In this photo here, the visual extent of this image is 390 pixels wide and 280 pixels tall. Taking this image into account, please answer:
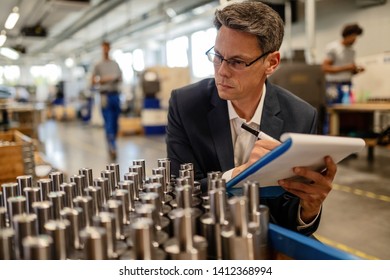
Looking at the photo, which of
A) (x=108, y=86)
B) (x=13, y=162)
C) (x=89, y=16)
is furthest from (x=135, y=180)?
(x=89, y=16)

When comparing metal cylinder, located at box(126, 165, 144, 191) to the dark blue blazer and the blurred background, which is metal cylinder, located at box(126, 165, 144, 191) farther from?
the blurred background

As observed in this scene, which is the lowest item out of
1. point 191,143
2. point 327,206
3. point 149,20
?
point 327,206

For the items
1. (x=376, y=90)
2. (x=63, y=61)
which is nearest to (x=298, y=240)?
(x=376, y=90)

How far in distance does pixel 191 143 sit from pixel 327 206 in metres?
2.06

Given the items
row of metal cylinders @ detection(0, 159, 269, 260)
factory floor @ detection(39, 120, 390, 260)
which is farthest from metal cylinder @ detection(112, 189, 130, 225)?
factory floor @ detection(39, 120, 390, 260)

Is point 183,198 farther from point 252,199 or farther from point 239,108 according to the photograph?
point 239,108

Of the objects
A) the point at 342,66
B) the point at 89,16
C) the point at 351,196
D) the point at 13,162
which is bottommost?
the point at 351,196

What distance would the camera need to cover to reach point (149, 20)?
8953mm

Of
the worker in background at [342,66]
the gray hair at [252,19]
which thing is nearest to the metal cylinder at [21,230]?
the gray hair at [252,19]

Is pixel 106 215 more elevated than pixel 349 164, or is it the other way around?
pixel 106 215

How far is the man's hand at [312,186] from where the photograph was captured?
65cm

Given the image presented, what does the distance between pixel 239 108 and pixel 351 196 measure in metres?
2.29

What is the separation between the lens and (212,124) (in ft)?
3.51

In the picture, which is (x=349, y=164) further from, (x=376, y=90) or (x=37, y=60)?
(x=37, y=60)
